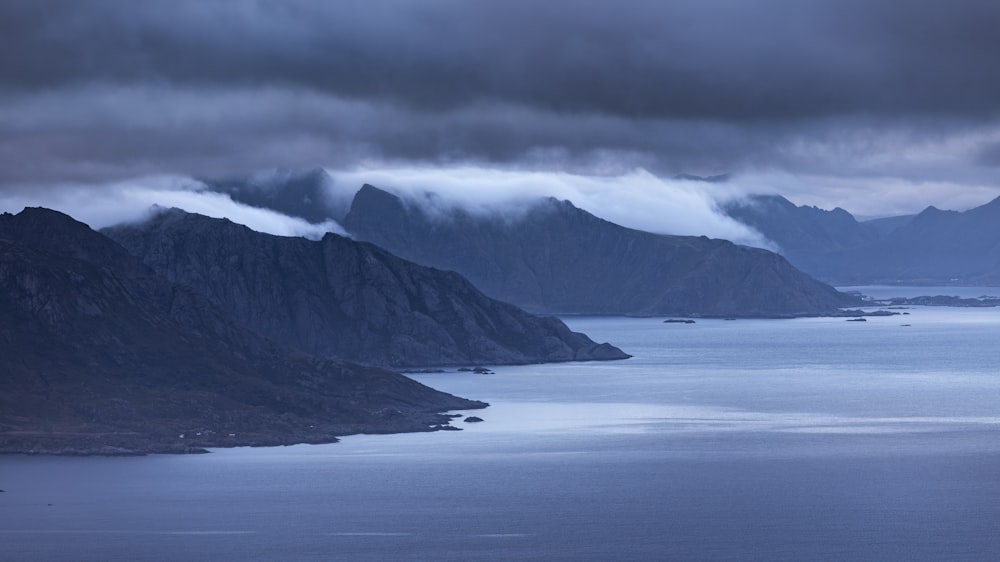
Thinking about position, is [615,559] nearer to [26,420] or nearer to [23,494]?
[23,494]

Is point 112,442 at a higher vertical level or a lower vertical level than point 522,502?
higher

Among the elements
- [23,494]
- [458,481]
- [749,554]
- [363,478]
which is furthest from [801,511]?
[23,494]

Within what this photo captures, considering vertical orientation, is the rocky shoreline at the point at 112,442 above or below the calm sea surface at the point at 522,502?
above

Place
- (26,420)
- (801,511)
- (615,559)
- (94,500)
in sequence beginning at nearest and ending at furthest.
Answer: (615,559)
(801,511)
(94,500)
(26,420)

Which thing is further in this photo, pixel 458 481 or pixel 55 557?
pixel 458 481

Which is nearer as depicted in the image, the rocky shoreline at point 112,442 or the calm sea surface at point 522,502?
the calm sea surface at point 522,502

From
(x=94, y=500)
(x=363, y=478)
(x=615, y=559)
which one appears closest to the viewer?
(x=615, y=559)

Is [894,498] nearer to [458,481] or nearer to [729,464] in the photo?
[729,464]

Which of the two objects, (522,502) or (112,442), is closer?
(522,502)

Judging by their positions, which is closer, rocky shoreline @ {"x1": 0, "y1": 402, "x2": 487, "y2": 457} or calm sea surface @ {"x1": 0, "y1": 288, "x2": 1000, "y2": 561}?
calm sea surface @ {"x1": 0, "y1": 288, "x2": 1000, "y2": 561}

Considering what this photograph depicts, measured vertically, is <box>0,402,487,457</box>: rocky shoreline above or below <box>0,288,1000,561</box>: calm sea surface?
above
